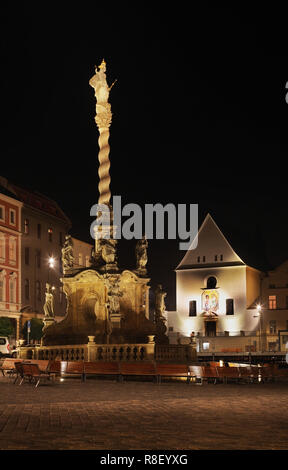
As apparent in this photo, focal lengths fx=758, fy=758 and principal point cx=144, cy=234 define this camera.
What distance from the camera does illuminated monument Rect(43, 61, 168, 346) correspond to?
114 feet

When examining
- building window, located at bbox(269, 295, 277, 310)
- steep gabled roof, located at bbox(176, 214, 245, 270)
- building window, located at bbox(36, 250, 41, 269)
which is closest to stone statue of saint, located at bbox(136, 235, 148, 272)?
building window, located at bbox(36, 250, 41, 269)

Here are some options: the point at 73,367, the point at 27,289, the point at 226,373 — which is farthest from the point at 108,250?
the point at 27,289

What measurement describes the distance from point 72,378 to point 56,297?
5199 centimetres

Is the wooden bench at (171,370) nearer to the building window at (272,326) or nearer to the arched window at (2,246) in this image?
the arched window at (2,246)

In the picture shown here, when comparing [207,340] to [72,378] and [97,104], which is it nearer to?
[97,104]

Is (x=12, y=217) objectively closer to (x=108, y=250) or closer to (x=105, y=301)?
(x=108, y=250)

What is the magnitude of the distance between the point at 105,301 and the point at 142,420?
21922 millimetres

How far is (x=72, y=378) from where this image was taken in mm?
30000

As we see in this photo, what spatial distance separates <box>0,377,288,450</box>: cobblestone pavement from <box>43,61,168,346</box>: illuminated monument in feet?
45.2

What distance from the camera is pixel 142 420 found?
43.3ft

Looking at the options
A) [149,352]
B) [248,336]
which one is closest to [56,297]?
[248,336]

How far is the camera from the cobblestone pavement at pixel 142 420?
1018 cm

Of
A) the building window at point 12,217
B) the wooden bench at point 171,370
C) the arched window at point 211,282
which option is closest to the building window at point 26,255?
the building window at point 12,217

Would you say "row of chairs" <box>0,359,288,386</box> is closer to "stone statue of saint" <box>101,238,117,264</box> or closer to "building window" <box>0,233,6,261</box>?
"stone statue of saint" <box>101,238,117,264</box>
